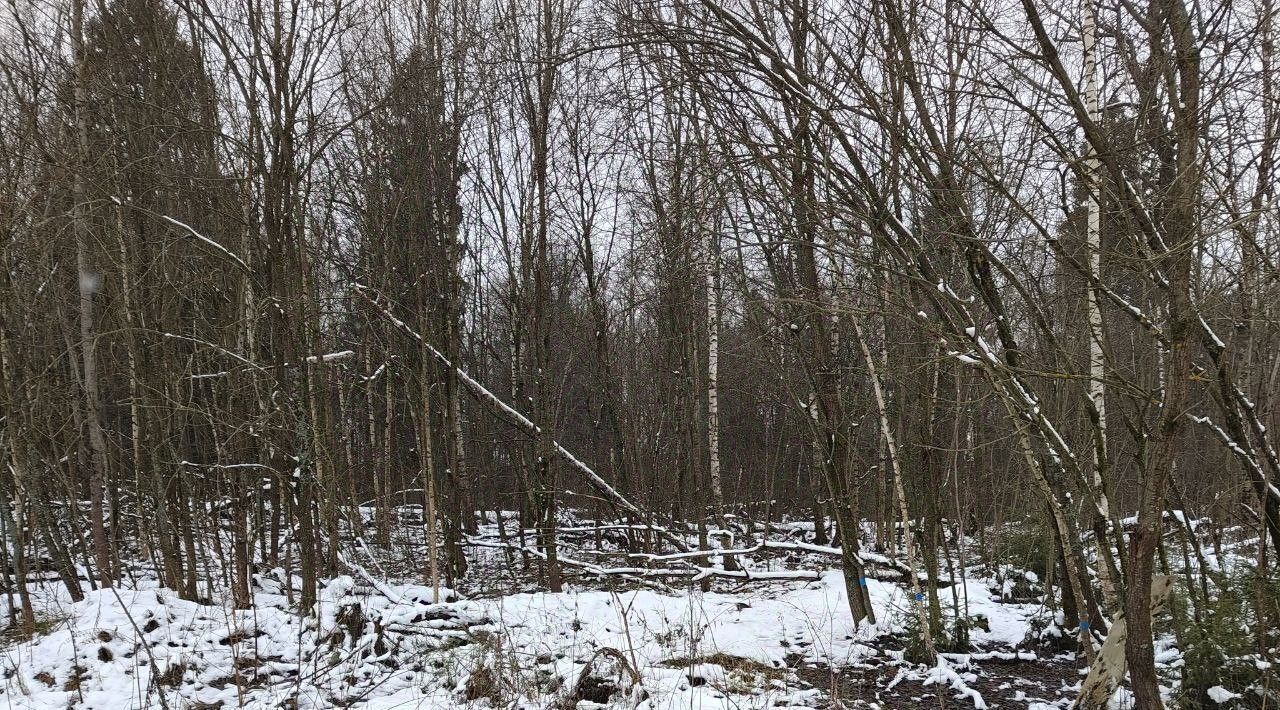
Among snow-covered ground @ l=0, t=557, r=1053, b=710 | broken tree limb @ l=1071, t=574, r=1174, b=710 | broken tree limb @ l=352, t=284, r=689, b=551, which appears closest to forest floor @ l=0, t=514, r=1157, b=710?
snow-covered ground @ l=0, t=557, r=1053, b=710

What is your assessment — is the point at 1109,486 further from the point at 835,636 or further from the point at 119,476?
the point at 119,476

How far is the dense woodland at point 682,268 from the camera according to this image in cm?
392

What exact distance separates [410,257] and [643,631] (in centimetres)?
501

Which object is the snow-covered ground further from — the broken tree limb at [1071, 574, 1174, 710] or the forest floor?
the broken tree limb at [1071, 574, 1174, 710]

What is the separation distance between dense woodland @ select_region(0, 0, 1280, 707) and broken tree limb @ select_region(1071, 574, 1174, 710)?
5.6 inches

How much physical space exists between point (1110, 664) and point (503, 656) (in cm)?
410

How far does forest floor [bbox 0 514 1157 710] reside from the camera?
203 inches

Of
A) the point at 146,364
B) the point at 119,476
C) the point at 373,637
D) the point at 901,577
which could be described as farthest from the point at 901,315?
the point at 119,476

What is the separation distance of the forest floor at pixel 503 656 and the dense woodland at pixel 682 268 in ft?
1.46

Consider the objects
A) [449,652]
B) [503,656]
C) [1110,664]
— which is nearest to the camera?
[1110,664]

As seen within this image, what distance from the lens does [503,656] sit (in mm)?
5695

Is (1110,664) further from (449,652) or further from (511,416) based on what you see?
(511,416)

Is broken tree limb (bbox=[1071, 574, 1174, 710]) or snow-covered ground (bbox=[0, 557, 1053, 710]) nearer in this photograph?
broken tree limb (bbox=[1071, 574, 1174, 710])

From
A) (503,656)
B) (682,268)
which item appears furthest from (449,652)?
(682,268)
